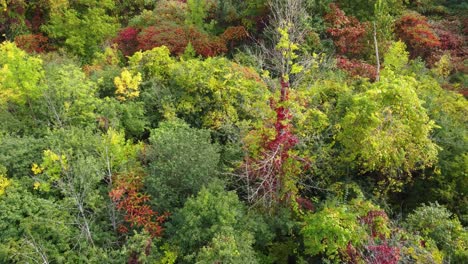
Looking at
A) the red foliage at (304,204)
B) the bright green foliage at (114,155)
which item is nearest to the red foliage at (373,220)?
the red foliage at (304,204)

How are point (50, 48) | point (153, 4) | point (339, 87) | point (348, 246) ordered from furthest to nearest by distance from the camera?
point (153, 4), point (50, 48), point (339, 87), point (348, 246)

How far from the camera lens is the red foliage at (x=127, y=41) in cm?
2039

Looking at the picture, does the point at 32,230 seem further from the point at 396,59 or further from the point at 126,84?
the point at 396,59

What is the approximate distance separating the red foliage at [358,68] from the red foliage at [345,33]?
145cm

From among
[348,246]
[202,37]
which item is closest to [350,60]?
[202,37]

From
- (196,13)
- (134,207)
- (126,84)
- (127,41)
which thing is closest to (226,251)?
(134,207)

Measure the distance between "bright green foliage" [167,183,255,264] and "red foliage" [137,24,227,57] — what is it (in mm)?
10316

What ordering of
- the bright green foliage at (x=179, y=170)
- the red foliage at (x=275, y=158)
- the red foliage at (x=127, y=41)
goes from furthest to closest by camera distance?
the red foliage at (x=127, y=41) → the bright green foliage at (x=179, y=170) → the red foliage at (x=275, y=158)

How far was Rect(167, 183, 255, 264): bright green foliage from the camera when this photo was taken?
9.09m

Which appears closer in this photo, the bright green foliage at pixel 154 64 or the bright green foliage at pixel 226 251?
the bright green foliage at pixel 226 251

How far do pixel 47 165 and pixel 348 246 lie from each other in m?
7.90

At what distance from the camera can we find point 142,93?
15023 mm

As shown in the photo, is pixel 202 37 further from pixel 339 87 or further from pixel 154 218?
pixel 154 218

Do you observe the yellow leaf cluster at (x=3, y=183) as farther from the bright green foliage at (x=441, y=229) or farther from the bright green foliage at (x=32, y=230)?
the bright green foliage at (x=441, y=229)
